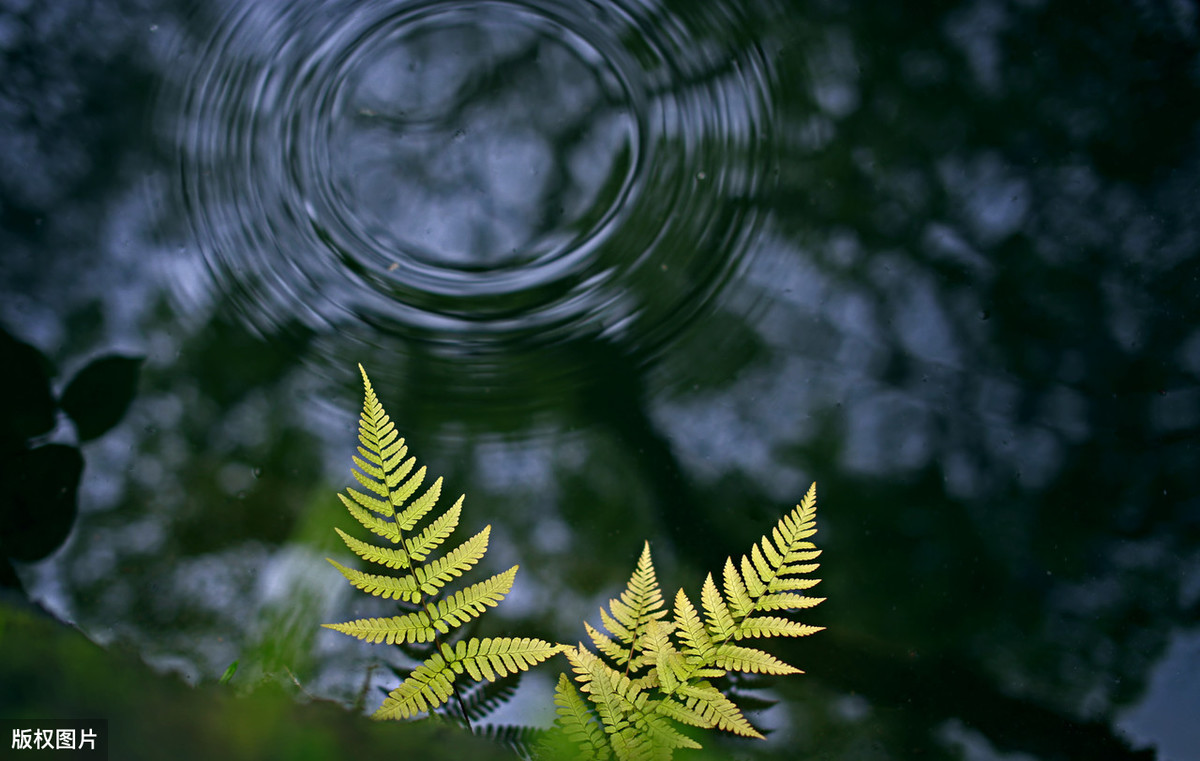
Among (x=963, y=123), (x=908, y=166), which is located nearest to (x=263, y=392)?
(x=908, y=166)

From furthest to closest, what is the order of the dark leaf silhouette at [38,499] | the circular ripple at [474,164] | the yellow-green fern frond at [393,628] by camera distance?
the circular ripple at [474,164] < the dark leaf silhouette at [38,499] < the yellow-green fern frond at [393,628]

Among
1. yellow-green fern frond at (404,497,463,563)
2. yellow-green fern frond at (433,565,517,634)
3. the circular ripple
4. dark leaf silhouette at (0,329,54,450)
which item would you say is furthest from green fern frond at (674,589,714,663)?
dark leaf silhouette at (0,329,54,450)

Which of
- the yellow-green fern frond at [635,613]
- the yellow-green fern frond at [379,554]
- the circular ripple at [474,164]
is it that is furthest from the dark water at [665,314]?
the yellow-green fern frond at [379,554]

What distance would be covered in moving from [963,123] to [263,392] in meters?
1.88

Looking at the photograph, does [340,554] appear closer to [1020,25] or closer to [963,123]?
[963,123]

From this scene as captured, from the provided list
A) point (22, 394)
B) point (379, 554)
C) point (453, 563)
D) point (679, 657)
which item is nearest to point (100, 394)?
point (22, 394)

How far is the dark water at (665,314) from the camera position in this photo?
1689mm

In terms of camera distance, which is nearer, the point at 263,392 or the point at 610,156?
the point at 263,392

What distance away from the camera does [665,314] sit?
1881 mm

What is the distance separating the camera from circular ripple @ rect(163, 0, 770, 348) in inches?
75.1

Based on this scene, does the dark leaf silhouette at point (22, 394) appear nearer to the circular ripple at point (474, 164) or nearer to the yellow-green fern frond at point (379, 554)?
the circular ripple at point (474, 164)

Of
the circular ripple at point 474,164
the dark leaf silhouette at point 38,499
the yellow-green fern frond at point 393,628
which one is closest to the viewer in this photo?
the yellow-green fern frond at point 393,628

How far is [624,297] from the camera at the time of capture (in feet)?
6.24

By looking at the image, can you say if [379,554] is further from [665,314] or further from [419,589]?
[665,314]
